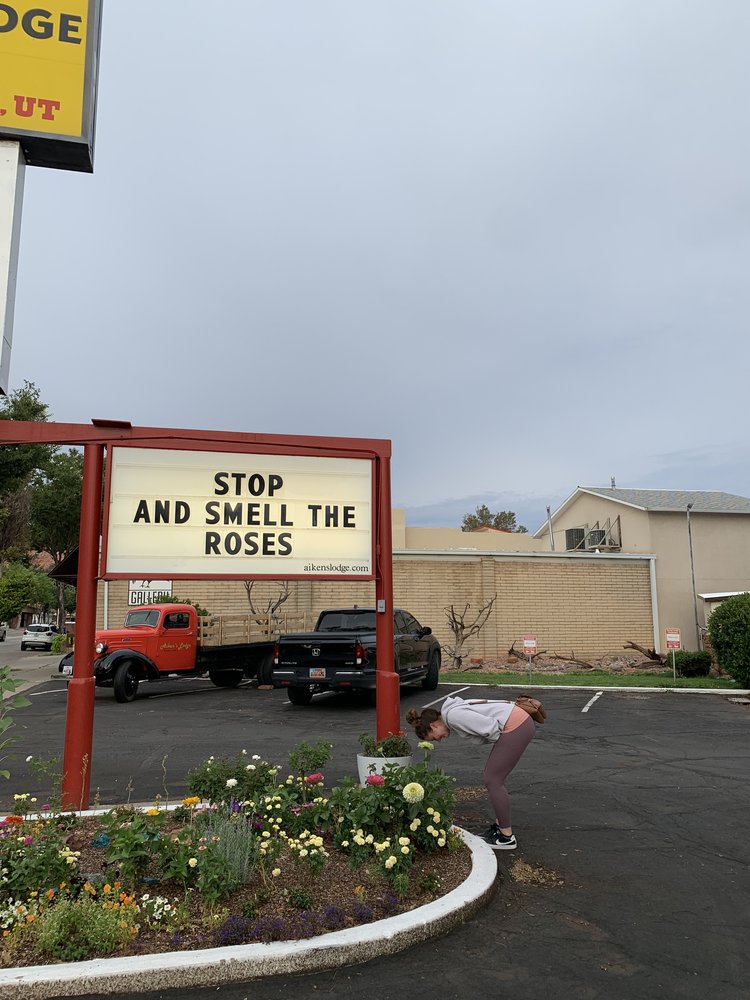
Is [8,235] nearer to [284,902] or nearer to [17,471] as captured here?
[284,902]

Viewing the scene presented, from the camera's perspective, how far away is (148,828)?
4.67 metres

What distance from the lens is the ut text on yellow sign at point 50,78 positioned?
6.79m

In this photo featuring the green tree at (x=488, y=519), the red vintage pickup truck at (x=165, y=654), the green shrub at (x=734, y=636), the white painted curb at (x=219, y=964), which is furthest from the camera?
the green tree at (x=488, y=519)

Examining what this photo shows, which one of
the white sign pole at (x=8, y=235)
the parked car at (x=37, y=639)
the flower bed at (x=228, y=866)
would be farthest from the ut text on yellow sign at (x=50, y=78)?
the parked car at (x=37, y=639)

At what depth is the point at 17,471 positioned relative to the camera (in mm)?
22938

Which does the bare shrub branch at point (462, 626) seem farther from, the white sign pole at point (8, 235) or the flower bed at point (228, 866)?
the white sign pole at point (8, 235)

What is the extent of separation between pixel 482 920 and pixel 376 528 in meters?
3.59

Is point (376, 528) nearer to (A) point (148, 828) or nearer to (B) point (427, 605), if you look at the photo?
(A) point (148, 828)

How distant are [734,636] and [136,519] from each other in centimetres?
1398

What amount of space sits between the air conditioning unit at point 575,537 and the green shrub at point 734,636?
13353 mm

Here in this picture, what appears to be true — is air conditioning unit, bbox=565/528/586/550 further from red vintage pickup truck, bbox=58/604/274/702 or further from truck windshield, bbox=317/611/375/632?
truck windshield, bbox=317/611/375/632

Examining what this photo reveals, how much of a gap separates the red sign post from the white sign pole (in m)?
0.68

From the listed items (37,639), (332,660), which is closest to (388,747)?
(332,660)

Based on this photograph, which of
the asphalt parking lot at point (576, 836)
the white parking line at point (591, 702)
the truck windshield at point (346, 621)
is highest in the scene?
the truck windshield at point (346, 621)
